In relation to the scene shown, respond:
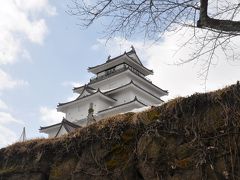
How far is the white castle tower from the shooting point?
30.2 m

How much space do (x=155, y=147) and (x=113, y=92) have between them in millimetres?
26892

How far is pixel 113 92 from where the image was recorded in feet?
105

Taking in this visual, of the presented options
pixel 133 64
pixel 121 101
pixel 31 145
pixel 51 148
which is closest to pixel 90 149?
pixel 51 148

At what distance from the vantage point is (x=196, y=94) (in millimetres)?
5109

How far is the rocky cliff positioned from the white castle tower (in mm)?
22102

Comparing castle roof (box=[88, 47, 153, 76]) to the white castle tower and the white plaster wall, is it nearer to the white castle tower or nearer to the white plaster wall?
the white castle tower

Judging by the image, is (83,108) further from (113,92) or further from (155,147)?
(155,147)

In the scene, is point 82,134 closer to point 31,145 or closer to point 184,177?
point 31,145

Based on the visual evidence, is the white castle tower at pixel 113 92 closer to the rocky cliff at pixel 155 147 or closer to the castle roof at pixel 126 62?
the castle roof at pixel 126 62

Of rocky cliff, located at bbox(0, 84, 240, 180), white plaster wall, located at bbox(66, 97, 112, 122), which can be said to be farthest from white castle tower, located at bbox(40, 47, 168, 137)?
rocky cliff, located at bbox(0, 84, 240, 180)

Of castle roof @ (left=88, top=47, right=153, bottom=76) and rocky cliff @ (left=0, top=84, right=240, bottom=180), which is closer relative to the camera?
rocky cliff @ (left=0, top=84, right=240, bottom=180)

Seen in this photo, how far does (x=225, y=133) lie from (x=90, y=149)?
221 cm

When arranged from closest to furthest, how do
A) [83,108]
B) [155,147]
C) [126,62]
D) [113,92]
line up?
[155,147], [113,92], [83,108], [126,62]

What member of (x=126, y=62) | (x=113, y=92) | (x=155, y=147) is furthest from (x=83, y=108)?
(x=155, y=147)
